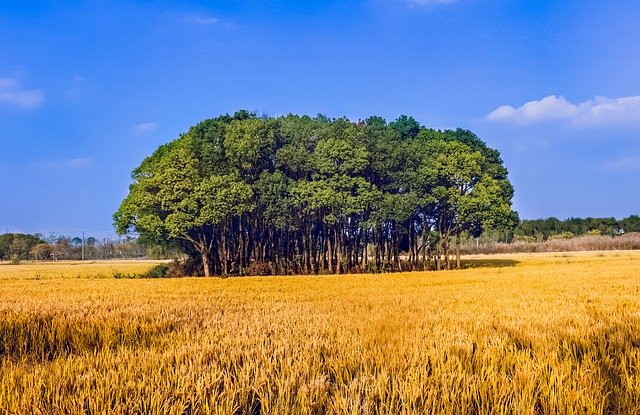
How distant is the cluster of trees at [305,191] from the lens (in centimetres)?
4184

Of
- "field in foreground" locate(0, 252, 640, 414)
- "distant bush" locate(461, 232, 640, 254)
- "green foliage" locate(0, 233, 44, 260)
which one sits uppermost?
"green foliage" locate(0, 233, 44, 260)

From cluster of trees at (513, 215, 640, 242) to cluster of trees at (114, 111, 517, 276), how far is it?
8324cm

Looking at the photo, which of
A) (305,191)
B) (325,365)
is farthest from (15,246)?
(325,365)

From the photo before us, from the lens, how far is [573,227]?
425 feet

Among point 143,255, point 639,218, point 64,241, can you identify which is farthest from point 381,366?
point 64,241

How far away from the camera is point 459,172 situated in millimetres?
45188

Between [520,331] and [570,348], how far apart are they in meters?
1.03

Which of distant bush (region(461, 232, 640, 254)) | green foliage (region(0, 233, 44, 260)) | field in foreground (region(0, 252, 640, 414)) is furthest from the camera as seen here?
green foliage (region(0, 233, 44, 260))

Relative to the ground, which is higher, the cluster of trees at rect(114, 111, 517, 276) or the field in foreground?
the cluster of trees at rect(114, 111, 517, 276)

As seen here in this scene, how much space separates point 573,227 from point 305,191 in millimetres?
114155

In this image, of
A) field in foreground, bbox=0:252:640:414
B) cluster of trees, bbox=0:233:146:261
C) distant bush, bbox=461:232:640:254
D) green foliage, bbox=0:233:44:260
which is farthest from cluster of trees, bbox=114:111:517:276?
green foliage, bbox=0:233:44:260

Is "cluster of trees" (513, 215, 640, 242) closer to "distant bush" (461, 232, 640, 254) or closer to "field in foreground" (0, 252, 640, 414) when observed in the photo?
"distant bush" (461, 232, 640, 254)

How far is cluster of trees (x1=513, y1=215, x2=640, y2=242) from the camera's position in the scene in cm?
12138

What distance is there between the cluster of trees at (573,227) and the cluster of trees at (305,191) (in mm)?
83241
